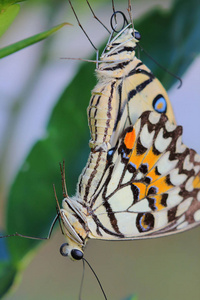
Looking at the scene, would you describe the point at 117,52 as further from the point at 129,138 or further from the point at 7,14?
the point at 7,14

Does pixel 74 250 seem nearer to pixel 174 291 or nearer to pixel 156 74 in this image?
pixel 156 74

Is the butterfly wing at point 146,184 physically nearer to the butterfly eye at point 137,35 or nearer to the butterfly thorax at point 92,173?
the butterfly thorax at point 92,173

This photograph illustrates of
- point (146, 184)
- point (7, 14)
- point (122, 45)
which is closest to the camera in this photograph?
point (7, 14)

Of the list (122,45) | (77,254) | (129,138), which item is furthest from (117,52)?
(77,254)

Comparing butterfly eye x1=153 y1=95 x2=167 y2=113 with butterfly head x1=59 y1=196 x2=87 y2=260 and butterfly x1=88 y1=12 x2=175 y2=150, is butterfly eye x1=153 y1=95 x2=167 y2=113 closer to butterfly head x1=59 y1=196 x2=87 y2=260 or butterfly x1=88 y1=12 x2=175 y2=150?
butterfly x1=88 y1=12 x2=175 y2=150

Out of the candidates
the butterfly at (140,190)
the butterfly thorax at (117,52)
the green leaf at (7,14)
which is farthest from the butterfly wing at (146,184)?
the green leaf at (7,14)

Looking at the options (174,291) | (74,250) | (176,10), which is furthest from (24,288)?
(176,10)

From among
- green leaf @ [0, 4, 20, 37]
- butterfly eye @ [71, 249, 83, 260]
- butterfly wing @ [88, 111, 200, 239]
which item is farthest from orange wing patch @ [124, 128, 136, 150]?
green leaf @ [0, 4, 20, 37]
